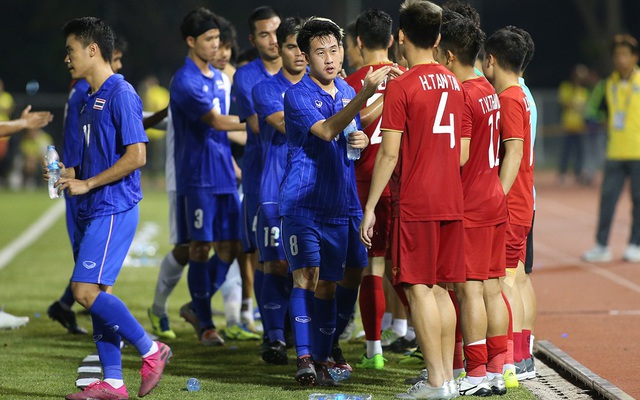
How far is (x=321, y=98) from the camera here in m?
6.90

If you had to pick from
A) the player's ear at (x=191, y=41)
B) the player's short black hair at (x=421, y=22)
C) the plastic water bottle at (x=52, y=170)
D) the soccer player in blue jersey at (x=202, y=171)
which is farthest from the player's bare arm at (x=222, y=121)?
the player's short black hair at (x=421, y=22)

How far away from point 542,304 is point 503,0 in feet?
82.6

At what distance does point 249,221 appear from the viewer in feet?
27.8

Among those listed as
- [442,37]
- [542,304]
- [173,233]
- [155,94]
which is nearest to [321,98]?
[442,37]

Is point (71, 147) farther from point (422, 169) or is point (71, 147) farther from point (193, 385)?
point (422, 169)

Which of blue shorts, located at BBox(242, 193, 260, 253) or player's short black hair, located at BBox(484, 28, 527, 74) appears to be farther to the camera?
blue shorts, located at BBox(242, 193, 260, 253)

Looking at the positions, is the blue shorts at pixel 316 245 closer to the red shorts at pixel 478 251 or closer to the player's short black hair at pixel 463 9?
the red shorts at pixel 478 251

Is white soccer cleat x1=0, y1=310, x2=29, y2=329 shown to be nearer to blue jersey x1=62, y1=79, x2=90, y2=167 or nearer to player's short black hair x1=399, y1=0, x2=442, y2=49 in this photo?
blue jersey x1=62, y1=79, x2=90, y2=167

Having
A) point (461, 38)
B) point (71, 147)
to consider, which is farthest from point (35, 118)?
point (461, 38)

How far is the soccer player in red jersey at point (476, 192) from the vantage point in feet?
21.6

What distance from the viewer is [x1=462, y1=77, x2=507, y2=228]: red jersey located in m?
6.60

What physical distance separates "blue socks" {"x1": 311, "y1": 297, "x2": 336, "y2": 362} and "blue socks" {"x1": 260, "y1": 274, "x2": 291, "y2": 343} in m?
0.81

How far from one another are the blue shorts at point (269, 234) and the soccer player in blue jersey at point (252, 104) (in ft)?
1.40

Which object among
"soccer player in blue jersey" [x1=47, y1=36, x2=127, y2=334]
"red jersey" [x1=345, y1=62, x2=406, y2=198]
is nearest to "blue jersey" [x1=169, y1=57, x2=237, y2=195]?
"soccer player in blue jersey" [x1=47, y1=36, x2=127, y2=334]
